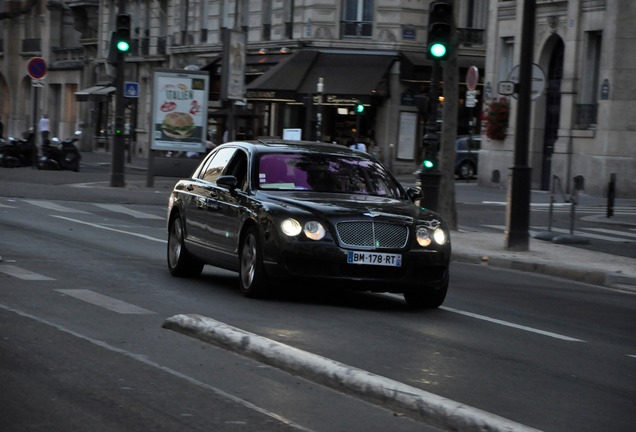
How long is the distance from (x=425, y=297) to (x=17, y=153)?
1302 inches

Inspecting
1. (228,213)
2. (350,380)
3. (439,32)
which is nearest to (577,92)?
(439,32)

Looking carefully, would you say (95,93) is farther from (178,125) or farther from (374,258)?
(374,258)

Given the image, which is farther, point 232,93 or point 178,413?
point 232,93

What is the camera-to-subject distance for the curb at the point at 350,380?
6680 millimetres

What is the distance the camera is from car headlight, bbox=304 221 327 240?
37.9 ft

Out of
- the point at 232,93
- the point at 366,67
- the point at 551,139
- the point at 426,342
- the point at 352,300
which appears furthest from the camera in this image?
the point at 366,67

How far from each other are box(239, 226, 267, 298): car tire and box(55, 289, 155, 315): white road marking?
1195 mm

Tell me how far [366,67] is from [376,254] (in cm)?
3939

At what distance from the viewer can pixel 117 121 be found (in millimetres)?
33344

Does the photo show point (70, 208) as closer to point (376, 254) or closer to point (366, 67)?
point (376, 254)

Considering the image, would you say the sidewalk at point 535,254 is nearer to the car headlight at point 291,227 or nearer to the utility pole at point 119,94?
the utility pole at point 119,94

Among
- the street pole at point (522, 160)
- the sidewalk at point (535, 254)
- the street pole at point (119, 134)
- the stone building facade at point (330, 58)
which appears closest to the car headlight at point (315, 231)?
the sidewalk at point (535, 254)

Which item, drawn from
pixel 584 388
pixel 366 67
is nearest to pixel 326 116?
pixel 366 67

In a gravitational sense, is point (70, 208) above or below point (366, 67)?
below
